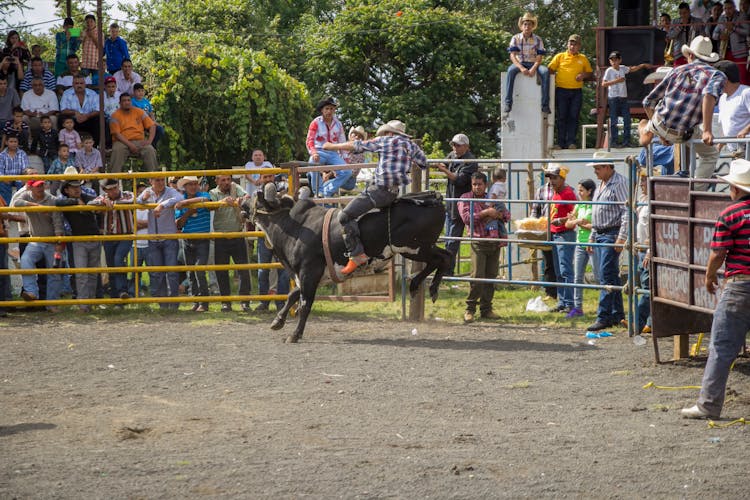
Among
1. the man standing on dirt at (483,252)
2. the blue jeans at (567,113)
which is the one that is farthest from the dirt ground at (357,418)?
the blue jeans at (567,113)

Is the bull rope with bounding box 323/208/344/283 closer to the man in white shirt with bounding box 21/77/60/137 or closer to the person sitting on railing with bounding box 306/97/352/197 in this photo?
the person sitting on railing with bounding box 306/97/352/197

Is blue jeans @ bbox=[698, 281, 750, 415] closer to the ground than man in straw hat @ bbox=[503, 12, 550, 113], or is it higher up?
closer to the ground

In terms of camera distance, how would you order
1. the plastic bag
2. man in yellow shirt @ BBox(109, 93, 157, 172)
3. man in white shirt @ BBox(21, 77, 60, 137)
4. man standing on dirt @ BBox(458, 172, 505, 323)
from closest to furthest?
man standing on dirt @ BBox(458, 172, 505, 323), the plastic bag, man in white shirt @ BBox(21, 77, 60, 137), man in yellow shirt @ BBox(109, 93, 157, 172)

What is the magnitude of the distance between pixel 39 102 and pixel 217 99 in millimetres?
6324

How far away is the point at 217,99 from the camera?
73.7 ft

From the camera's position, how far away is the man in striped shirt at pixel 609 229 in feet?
37.2

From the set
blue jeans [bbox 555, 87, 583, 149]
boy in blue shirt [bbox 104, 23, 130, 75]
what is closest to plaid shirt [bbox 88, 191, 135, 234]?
boy in blue shirt [bbox 104, 23, 130, 75]

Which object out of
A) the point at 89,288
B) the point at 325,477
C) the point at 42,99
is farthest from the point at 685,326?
the point at 42,99

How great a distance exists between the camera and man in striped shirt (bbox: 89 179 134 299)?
13516 millimetres

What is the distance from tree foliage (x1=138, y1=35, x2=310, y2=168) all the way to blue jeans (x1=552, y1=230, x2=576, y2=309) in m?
11.0

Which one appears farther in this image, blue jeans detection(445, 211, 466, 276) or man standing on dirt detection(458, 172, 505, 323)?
blue jeans detection(445, 211, 466, 276)

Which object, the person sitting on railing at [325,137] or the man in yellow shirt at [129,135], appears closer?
the person sitting on railing at [325,137]

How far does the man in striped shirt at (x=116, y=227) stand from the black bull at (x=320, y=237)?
2479 mm

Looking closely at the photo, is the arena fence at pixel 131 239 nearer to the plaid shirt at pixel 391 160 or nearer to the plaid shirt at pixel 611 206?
the plaid shirt at pixel 391 160
